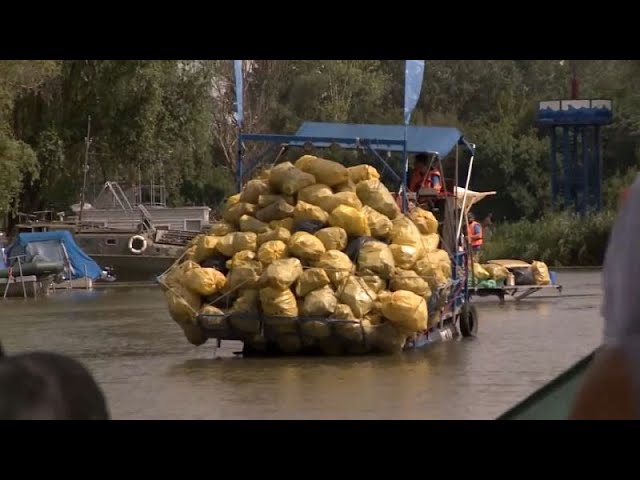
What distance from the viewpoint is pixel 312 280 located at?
13.7 meters

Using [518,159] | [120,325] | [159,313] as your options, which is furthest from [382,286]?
[518,159]

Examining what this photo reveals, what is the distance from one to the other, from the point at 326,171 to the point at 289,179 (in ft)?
1.36

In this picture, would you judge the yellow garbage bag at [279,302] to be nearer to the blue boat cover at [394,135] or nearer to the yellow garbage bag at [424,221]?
the yellow garbage bag at [424,221]

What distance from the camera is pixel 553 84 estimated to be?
A: 76.9 m

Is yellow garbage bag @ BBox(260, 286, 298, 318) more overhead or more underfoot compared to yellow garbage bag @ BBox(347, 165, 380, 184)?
more underfoot

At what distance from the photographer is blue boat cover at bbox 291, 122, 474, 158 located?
1619 centimetres

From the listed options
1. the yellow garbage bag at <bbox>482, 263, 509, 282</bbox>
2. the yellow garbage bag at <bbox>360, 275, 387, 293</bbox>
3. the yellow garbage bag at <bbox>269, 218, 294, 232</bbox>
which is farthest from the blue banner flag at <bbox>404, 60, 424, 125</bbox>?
the yellow garbage bag at <bbox>482, 263, 509, 282</bbox>

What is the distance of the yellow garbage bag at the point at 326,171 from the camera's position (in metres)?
14.5

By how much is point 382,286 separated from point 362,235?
0.63 m

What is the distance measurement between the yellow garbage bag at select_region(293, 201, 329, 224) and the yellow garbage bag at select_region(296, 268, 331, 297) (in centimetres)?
69

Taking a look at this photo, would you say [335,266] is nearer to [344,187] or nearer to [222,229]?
[344,187]

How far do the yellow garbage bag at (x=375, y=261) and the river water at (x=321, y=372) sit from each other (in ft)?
3.17

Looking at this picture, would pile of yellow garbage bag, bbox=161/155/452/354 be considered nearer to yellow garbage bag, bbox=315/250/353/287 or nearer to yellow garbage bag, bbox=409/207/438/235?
yellow garbage bag, bbox=315/250/353/287
